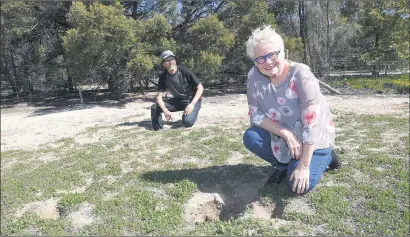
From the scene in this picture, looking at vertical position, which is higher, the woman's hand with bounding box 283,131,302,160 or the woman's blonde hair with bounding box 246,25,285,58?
the woman's blonde hair with bounding box 246,25,285,58

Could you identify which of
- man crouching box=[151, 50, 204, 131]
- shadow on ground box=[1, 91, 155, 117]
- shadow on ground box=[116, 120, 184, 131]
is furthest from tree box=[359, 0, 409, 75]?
shadow on ground box=[116, 120, 184, 131]

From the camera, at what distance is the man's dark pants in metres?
5.85

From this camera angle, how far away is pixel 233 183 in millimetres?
3377

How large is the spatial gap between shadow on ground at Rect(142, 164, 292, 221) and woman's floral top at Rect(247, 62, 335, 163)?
349 millimetres

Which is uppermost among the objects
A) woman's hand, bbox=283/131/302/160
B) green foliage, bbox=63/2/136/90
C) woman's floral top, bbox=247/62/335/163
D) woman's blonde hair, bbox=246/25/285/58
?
green foliage, bbox=63/2/136/90

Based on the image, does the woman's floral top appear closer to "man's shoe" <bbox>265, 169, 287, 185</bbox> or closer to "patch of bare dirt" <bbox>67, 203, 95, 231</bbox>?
"man's shoe" <bbox>265, 169, 287, 185</bbox>

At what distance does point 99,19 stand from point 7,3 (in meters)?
2.85

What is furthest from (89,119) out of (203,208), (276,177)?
(276,177)

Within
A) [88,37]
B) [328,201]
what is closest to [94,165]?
[328,201]

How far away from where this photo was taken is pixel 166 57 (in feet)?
18.0

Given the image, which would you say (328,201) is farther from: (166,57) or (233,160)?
(166,57)

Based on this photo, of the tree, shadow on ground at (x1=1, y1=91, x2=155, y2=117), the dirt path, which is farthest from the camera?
the tree

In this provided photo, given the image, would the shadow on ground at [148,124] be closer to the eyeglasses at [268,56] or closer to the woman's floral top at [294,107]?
the woman's floral top at [294,107]

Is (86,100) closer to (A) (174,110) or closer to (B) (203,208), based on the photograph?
(A) (174,110)
